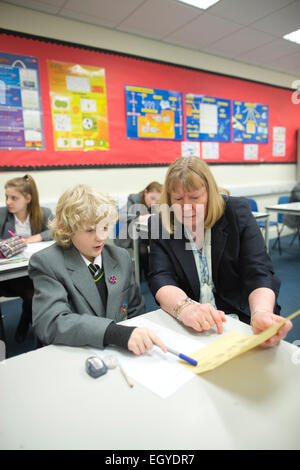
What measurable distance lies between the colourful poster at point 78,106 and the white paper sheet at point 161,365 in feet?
9.30

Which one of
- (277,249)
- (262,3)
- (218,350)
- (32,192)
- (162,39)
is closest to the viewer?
(218,350)

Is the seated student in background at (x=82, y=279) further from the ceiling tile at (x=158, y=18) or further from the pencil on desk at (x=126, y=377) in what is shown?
the ceiling tile at (x=158, y=18)

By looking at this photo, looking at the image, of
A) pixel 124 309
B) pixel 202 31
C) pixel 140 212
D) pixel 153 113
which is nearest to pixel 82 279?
pixel 124 309

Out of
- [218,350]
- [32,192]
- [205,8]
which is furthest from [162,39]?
[218,350]

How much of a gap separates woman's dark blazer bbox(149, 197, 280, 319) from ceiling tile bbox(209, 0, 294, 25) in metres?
2.77

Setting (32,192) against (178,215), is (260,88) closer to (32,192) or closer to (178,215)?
(32,192)

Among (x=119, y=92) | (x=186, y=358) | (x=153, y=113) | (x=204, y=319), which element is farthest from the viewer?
(x=153, y=113)

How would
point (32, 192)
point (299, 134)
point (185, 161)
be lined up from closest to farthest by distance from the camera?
point (185, 161)
point (32, 192)
point (299, 134)

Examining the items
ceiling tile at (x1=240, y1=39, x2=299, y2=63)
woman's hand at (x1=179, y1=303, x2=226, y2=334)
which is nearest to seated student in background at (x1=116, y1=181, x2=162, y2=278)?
woman's hand at (x1=179, y1=303, x2=226, y2=334)

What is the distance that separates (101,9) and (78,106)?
36.9 inches

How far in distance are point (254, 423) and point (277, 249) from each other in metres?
4.54

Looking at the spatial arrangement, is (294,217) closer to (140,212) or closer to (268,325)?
(140,212)

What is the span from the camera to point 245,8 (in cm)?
308
